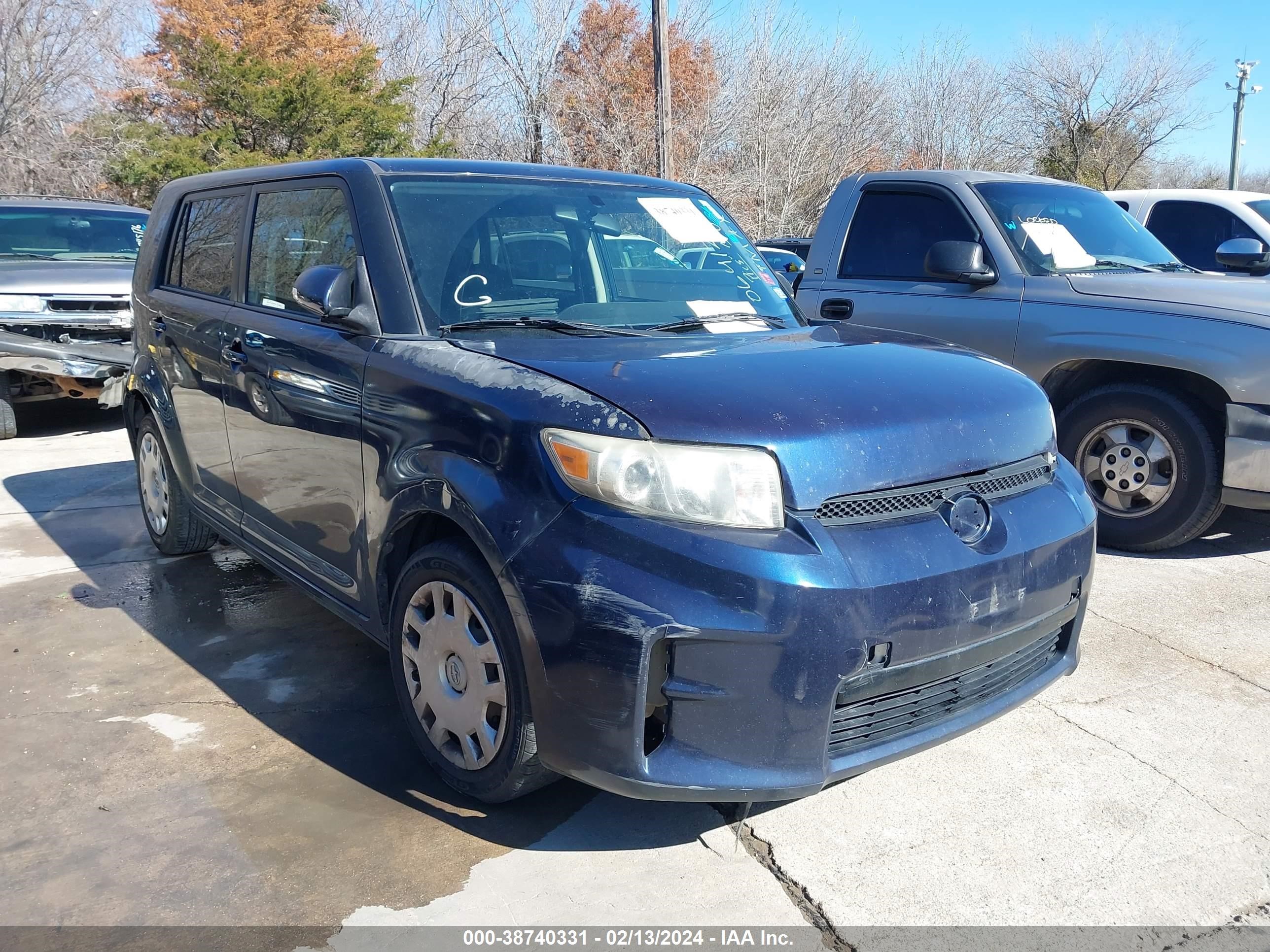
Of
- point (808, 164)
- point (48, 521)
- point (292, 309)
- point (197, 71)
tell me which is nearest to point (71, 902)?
point (292, 309)

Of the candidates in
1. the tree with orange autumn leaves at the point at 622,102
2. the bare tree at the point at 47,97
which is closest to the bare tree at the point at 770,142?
the tree with orange autumn leaves at the point at 622,102

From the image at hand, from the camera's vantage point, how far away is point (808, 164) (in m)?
25.9

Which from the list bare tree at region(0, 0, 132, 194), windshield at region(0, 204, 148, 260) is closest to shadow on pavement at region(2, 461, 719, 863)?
windshield at region(0, 204, 148, 260)

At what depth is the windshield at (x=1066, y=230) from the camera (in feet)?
18.1

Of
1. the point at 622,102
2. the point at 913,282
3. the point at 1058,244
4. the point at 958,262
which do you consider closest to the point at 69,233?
the point at 913,282

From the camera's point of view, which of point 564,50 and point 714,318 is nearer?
point 714,318

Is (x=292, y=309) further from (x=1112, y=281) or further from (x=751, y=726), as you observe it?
(x=1112, y=281)

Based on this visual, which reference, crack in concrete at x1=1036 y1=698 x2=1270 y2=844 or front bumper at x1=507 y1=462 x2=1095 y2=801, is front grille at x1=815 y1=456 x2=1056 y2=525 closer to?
front bumper at x1=507 y1=462 x2=1095 y2=801

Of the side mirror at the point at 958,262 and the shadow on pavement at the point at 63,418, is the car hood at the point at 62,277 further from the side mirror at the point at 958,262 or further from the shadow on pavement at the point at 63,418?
the side mirror at the point at 958,262

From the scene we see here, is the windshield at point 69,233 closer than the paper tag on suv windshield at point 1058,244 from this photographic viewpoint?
No

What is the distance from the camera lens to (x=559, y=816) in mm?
2885

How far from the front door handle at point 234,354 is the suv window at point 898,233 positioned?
3.64 metres

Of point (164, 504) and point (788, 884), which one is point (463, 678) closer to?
point (788, 884)

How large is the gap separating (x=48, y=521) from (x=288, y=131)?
16.0 m
